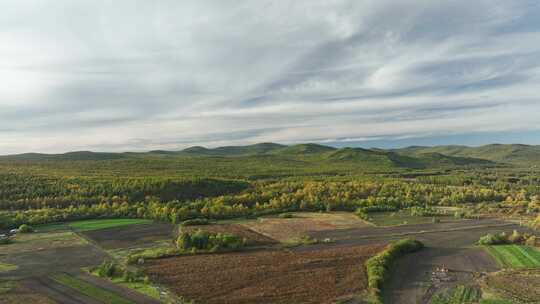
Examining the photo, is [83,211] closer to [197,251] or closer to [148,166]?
[197,251]

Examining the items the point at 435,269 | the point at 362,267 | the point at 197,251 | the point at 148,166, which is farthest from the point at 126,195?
the point at 148,166

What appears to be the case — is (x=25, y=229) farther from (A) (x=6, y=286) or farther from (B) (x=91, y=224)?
(A) (x=6, y=286)

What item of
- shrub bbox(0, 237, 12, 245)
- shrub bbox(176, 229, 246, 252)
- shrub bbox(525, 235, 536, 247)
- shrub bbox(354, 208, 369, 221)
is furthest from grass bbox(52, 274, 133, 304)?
shrub bbox(354, 208, 369, 221)

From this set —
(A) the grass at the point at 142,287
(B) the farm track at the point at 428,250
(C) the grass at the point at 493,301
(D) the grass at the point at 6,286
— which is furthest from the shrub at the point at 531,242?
(D) the grass at the point at 6,286

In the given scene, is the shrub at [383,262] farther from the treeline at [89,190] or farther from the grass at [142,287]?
the treeline at [89,190]

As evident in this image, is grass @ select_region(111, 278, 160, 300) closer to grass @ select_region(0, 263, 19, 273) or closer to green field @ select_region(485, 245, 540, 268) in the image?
grass @ select_region(0, 263, 19, 273)

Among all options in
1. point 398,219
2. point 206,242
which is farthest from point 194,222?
point 398,219
